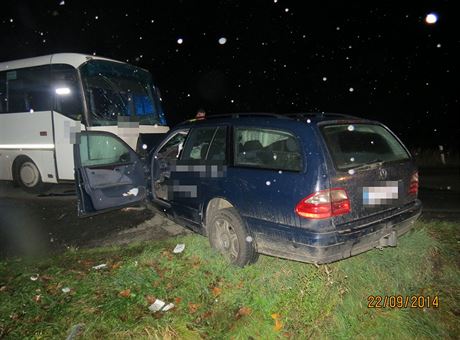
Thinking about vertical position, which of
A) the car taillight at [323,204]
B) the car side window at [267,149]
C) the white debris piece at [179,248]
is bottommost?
the white debris piece at [179,248]

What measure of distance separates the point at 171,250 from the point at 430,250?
320 centimetres

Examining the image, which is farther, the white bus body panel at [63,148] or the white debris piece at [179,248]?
the white bus body panel at [63,148]

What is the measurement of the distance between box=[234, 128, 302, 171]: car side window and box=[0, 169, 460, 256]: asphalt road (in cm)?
219

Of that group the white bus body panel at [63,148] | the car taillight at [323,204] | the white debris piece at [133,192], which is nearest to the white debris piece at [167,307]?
the car taillight at [323,204]

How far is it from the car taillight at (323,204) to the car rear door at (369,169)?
0.07 meters

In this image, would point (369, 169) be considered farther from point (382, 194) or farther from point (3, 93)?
point (3, 93)

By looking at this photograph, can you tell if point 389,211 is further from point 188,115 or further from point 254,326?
point 188,115

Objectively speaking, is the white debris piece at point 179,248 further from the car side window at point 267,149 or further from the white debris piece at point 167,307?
the car side window at point 267,149

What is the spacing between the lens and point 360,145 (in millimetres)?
4125

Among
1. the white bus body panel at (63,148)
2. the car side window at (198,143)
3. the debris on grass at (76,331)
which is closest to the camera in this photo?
the debris on grass at (76,331)

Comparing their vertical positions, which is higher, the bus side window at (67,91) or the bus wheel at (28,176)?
the bus side window at (67,91)

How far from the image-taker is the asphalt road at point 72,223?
5739 mm

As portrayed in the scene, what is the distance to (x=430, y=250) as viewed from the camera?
4566mm

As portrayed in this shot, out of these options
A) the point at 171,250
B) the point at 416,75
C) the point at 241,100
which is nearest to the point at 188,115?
the point at 241,100
